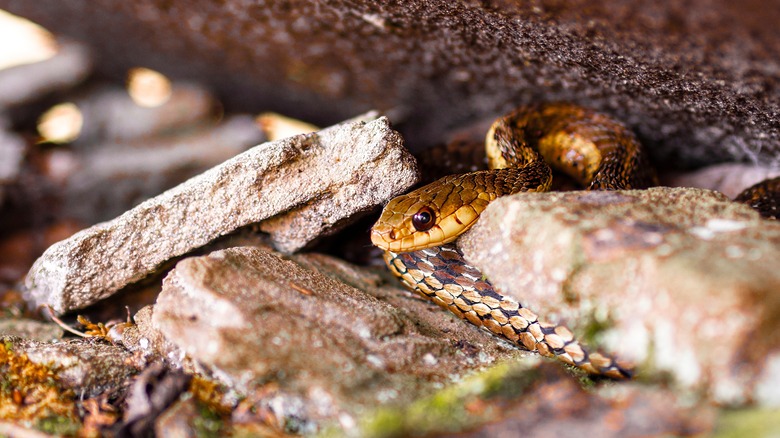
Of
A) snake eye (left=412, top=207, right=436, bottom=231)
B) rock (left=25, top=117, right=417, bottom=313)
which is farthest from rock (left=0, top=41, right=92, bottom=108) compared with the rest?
snake eye (left=412, top=207, right=436, bottom=231)

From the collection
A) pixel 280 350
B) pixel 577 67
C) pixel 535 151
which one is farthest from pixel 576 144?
pixel 280 350

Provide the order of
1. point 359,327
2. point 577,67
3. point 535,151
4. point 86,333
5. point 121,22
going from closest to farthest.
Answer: point 359,327, point 86,333, point 577,67, point 535,151, point 121,22

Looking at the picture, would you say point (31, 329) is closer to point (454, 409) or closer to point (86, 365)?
point (86, 365)

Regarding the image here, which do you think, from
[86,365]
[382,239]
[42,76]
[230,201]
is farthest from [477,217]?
[42,76]

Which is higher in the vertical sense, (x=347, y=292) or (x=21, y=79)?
(x=347, y=292)

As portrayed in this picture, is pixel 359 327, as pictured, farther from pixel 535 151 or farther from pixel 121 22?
pixel 121 22

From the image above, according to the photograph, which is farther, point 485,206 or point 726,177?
point 726,177

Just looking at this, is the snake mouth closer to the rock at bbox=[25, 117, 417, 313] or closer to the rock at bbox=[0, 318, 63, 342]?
the rock at bbox=[25, 117, 417, 313]
